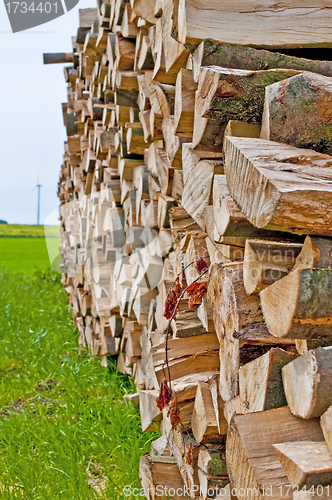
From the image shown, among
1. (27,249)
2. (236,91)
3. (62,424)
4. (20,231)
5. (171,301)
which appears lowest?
(20,231)

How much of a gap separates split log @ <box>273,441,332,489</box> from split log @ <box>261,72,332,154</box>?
2.10 feet

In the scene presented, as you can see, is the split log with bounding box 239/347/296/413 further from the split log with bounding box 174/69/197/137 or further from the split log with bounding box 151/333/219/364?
the split log with bounding box 174/69/197/137

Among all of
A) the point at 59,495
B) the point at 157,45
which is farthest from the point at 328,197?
the point at 59,495

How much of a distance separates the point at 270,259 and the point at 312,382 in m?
0.27

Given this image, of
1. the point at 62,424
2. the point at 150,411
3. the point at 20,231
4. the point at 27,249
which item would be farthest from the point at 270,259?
the point at 20,231

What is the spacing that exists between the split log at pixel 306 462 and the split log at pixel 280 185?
1.33ft

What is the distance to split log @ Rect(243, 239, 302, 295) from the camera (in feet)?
2.93

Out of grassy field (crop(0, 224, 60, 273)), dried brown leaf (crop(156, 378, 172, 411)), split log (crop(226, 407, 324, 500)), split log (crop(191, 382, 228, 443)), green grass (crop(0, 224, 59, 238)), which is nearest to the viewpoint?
split log (crop(226, 407, 324, 500))

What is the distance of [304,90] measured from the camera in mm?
924

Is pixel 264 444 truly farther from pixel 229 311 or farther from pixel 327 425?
pixel 229 311

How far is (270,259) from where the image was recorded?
0.90 metres

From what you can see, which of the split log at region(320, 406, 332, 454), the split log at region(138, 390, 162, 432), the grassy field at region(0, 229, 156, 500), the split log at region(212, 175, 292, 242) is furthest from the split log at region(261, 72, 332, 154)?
the grassy field at region(0, 229, 156, 500)

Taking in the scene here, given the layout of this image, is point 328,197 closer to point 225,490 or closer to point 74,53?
point 225,490

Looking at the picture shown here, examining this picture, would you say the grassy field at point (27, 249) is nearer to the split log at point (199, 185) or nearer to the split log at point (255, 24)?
the split log at point (199, 185)
